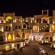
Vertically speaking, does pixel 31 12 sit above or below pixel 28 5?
below

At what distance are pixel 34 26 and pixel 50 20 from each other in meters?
6.92

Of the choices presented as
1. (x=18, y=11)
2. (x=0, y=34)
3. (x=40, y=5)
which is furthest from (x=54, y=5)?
(x=0, y=34)

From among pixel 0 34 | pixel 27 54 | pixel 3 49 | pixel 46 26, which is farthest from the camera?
pixel 46 26

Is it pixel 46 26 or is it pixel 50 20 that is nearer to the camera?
pixel 46 26

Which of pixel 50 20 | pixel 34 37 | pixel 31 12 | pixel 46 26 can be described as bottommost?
pixel 34 37

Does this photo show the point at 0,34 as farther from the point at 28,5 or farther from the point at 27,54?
the point at 28,5

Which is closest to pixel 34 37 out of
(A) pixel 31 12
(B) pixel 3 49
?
(B) pixel 3 49

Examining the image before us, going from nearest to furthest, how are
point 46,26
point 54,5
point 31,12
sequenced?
point 46,26 → point 54,5 → point 31,12

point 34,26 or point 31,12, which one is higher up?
point 31,12

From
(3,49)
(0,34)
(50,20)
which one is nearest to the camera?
(3,49)

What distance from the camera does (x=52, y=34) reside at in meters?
24.8

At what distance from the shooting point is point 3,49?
20797 millimetres

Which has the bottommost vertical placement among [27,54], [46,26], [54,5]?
[27,54]

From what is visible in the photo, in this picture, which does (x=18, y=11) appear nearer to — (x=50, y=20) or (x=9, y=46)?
(x=50, y=20)
